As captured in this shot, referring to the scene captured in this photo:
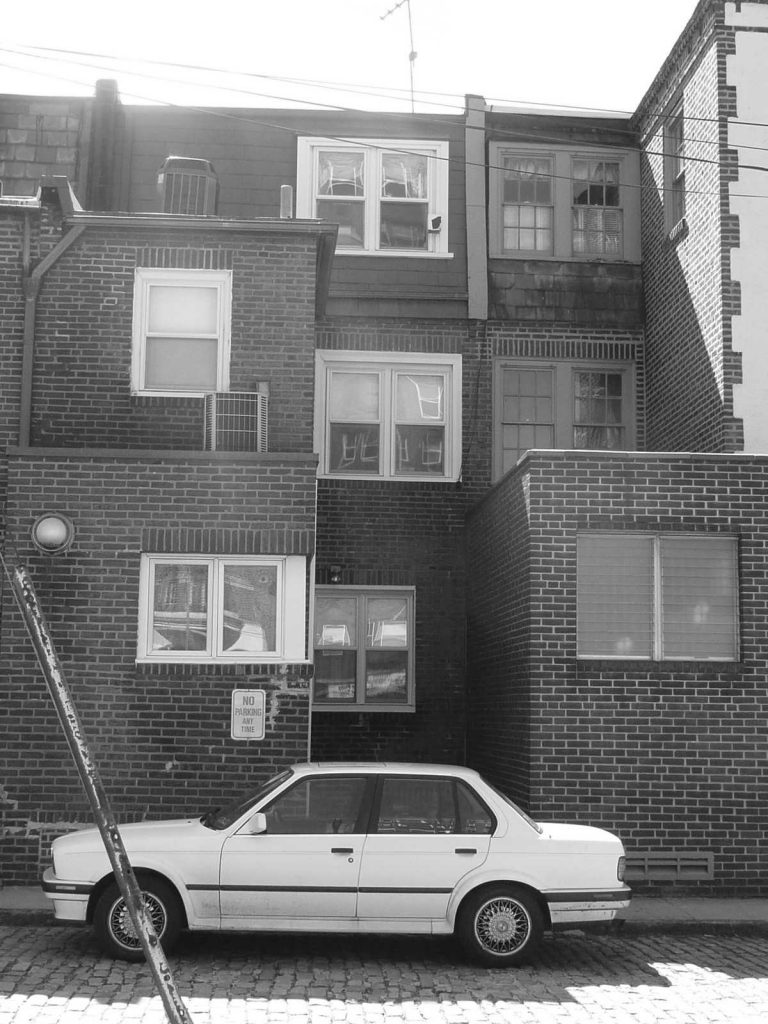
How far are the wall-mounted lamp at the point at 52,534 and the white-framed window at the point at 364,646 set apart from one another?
4525mm

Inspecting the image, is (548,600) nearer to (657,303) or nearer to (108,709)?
(108,709)

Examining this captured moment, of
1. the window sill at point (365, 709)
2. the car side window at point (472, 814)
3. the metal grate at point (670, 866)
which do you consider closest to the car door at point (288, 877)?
the car side window at point (472, 814)

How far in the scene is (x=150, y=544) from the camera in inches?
494

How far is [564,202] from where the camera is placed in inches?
692

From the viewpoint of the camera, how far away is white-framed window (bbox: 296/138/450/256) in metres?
17.3

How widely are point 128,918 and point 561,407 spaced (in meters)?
10.0

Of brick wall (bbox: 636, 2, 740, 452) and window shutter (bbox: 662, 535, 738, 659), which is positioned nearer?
window shutter (bbox: 662, 535, 738, 659)

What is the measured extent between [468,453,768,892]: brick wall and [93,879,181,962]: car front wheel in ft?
13.6

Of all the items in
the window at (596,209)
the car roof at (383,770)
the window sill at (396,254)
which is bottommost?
the car roof at (383,770)

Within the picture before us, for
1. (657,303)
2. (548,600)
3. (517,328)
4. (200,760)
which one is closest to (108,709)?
(200,760)

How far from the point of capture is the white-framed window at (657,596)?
12.5m

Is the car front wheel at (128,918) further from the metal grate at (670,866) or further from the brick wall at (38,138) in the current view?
the brick wall at (38,138)

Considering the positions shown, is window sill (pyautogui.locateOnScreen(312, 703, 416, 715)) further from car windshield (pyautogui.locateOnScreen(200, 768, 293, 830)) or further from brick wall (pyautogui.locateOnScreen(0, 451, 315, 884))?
car windshield (pyautogui.locateOnScreen(200, 768, 293, 830))

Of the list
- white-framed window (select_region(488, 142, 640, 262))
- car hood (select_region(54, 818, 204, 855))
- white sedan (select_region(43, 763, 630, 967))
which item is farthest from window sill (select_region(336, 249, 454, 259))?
car hood (select_region(54, 818, 204, 855))
